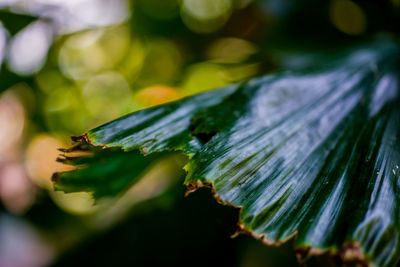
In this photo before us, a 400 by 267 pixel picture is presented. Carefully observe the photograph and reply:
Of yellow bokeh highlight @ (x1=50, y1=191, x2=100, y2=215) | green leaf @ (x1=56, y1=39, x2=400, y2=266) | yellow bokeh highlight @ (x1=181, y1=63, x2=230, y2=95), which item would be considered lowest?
yellow bokeh highlight @ (x1=50, y1=191, x2=100, y2=215)


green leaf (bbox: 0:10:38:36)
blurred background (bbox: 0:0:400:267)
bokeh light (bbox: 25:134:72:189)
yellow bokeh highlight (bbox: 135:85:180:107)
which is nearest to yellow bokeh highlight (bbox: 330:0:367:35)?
blurred background (bbox: 0:0:400:267)

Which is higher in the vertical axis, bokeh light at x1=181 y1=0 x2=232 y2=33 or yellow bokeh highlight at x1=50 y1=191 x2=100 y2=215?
bokeh light at x1=181 y1=0 x2=232 y2=33

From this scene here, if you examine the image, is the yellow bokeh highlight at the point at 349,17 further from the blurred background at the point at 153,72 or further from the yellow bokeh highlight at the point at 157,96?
the yellow bokeh highlight at the point at 157,96

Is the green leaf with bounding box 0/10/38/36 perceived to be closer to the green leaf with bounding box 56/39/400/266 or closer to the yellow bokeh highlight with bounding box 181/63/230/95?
the yellow bokeh highlight with bounding box 181/63/230/95

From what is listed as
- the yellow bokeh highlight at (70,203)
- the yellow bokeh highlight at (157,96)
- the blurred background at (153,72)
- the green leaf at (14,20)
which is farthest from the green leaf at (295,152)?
the yellow bokeh highlight at (70,203)

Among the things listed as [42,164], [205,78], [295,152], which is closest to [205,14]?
[205,78]

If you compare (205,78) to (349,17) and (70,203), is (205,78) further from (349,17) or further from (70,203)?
(70,203)
